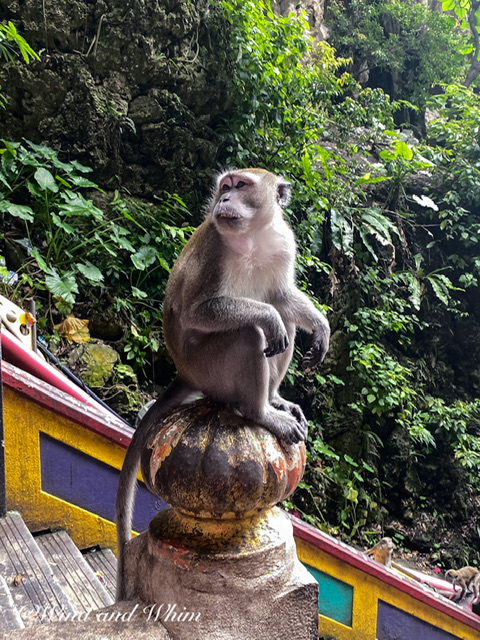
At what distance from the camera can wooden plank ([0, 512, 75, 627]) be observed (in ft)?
4.97

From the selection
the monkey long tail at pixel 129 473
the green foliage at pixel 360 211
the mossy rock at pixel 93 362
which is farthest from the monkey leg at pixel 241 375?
the green foliage at pixel 360 211

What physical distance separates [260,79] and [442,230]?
4.65 metres

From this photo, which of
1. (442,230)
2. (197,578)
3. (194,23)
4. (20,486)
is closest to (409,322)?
(442,230)

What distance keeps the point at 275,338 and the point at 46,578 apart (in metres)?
1.17

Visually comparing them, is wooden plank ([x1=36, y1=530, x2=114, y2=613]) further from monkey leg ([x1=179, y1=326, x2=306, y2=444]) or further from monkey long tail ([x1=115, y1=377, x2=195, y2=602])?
monkey leg ([x1=179, y1=326, x2=306, y2=444])

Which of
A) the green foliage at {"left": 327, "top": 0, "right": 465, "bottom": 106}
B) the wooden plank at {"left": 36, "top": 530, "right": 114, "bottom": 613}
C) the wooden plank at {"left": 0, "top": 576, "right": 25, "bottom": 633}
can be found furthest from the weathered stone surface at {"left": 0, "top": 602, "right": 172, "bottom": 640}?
the green foliage at {"left": 327, "top": 0, "right": 465, "bottom": 106}

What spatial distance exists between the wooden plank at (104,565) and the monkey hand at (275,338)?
1.19m

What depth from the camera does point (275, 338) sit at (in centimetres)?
158

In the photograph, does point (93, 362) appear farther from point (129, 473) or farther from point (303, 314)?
point (129, 473)

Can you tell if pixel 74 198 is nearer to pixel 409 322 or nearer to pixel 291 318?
pixel 291 318

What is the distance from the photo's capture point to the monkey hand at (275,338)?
1.55 meters

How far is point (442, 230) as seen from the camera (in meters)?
8.62

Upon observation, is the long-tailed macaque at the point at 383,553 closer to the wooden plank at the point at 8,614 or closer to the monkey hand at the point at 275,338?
the monkey hand at the point at 275,338

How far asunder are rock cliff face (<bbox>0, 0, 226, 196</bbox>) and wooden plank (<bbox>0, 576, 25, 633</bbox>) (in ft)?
15.3
